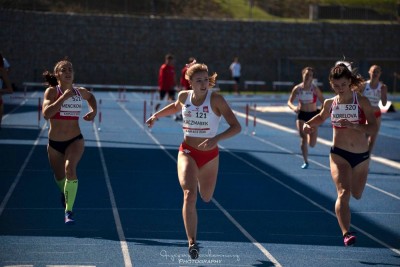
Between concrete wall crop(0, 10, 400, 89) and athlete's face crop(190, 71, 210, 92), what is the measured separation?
141ft

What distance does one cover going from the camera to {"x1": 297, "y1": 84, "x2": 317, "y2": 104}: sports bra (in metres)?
17.1

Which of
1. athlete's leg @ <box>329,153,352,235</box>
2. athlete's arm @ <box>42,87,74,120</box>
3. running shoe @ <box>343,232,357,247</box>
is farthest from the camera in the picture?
athlete's arm @ <box>42,87,74,120</box>

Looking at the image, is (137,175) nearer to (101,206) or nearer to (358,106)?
(101,206)

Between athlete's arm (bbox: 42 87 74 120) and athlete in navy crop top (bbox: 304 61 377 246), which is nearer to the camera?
athlete in navy crop top (bbox: 304 61 377 246)

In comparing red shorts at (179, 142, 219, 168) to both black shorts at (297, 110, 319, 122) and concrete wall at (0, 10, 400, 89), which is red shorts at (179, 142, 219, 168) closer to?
black shorts at (297, 110, 319, 122)

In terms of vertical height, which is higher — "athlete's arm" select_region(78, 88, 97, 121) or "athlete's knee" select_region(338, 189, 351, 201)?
"athlete's arm" select_region(78, 88, 97, 121)

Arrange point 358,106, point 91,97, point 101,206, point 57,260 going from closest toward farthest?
point 57,260 → point 358,106 → point 91,97 → point 101,206

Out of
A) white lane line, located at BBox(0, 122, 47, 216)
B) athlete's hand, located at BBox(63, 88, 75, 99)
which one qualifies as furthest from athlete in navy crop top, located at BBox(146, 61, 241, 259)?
white lane line, located at BBox(0, 122, 47, 216)

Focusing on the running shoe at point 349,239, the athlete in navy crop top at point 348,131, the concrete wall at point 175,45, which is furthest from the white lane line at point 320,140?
the concrete wall at point 175,45

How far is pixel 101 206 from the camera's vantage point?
494 inches

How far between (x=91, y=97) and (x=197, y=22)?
4367 centimetres

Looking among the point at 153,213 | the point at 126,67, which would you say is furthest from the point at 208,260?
the point at 126,67

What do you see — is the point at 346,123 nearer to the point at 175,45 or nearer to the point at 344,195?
the point at 344,195

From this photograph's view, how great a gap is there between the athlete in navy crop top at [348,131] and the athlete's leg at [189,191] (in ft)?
4.97
